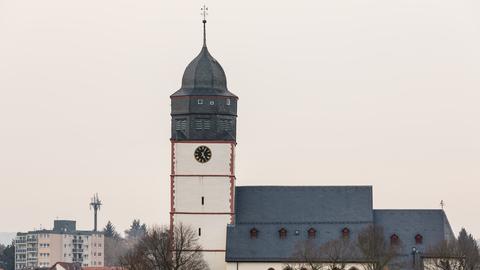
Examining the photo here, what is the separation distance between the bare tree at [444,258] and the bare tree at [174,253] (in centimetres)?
1477

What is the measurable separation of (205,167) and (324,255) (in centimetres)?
995

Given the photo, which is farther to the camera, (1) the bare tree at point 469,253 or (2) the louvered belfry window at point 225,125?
(2) the louvered belfry window at point 225,125

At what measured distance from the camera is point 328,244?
357 ft

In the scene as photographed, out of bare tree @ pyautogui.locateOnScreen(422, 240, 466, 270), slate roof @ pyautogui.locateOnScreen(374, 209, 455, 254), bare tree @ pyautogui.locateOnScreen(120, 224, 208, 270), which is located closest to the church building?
slate roof @ pyautogui.locateOnScreen(374, 209, 455, 254)

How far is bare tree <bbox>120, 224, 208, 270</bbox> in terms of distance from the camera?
353 ft

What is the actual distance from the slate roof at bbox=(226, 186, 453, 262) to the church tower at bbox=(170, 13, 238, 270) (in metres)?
1.24

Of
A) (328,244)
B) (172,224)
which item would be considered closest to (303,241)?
(328,244)

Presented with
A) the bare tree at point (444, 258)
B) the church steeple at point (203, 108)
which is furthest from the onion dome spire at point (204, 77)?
the bare tree at point (444, 258)

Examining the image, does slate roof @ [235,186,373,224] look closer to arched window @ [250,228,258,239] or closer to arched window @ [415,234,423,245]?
arched window @ [250,228,258,239]

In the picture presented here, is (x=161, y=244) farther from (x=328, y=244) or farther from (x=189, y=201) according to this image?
(x=328, y=244)

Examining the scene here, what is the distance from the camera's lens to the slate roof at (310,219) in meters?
110

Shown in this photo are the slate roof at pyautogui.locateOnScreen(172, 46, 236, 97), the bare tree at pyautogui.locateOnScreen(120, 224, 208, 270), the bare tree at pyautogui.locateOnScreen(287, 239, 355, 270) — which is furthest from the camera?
the slate roof at pyautogui.locateOnScreen(172, 46, 236, 97)

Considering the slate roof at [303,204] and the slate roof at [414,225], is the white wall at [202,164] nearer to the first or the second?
the slate roof at [303,204]

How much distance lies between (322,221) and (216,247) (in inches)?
299
